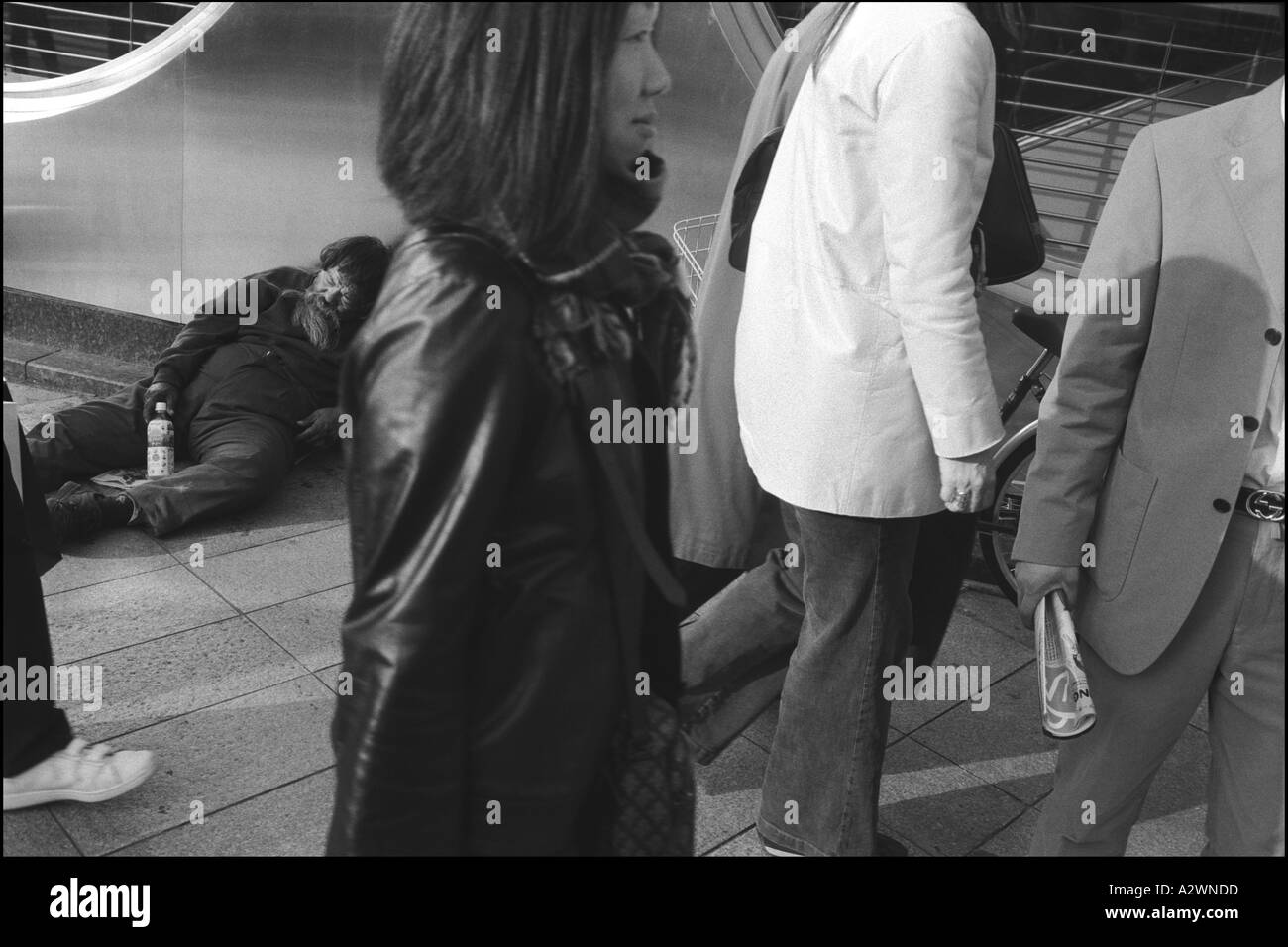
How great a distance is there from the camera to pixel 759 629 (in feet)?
10.2

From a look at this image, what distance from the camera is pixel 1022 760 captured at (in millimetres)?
3576

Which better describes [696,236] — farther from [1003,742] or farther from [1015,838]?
[1015,838]

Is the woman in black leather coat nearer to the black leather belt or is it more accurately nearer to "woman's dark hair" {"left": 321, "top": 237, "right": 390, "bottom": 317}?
the black leather belt

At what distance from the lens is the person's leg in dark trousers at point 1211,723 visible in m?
2.17

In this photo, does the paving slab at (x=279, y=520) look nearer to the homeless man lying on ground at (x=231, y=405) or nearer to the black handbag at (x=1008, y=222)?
the homeless man lying on ground at (x=231, y=405)

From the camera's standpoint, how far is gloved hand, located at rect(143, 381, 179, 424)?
16.9 feet

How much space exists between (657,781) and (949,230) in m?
1.17

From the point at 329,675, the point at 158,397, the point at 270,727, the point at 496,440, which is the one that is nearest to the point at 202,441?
the point at 158,397

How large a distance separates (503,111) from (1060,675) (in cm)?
146

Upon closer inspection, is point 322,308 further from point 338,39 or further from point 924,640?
point 924,640

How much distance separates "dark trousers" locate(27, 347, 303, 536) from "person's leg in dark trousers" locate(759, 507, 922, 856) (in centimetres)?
286

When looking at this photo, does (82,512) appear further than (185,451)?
No

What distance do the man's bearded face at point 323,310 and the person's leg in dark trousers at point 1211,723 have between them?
365cm
